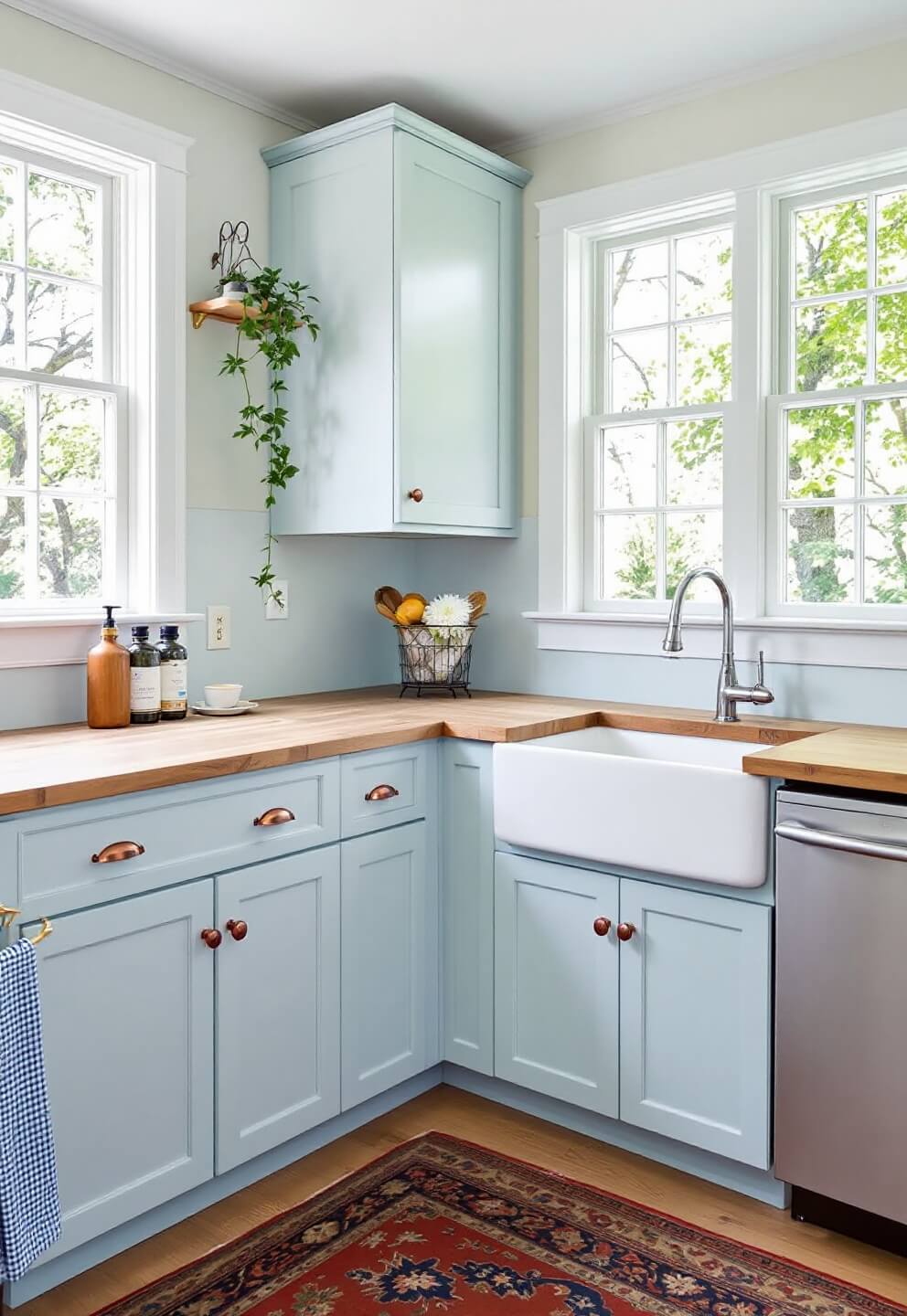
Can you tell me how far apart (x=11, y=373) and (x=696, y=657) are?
1828 mm

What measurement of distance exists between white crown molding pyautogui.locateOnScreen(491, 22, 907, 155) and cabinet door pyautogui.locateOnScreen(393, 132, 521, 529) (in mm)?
175

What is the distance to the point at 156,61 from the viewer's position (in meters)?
2.76

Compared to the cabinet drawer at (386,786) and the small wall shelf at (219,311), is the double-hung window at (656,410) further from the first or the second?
the small wall shelf at (219,311)

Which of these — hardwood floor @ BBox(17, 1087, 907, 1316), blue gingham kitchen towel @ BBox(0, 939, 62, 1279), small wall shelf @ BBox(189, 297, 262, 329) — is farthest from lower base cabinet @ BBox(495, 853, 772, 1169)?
small wall shelf @ BBox(189, 297, 262, 329)

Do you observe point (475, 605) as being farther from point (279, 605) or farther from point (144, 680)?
point (144, 680)

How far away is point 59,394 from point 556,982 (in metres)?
1.81

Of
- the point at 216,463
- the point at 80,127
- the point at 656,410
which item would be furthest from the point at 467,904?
the point at 80,127

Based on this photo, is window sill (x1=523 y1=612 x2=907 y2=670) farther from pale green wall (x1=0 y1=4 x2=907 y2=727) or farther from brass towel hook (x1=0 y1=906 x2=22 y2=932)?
brass towel hook (x1=0 y1=906 x2=22 y2=932)

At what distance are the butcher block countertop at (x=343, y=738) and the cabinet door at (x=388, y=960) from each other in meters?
0.27

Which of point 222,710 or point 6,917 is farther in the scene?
point 222,710

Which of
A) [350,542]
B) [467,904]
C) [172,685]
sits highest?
[350,542]

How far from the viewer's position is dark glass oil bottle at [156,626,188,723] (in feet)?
8.79

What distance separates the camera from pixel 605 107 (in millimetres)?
3051

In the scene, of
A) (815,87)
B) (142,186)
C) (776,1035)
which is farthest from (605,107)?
(776,1035)
